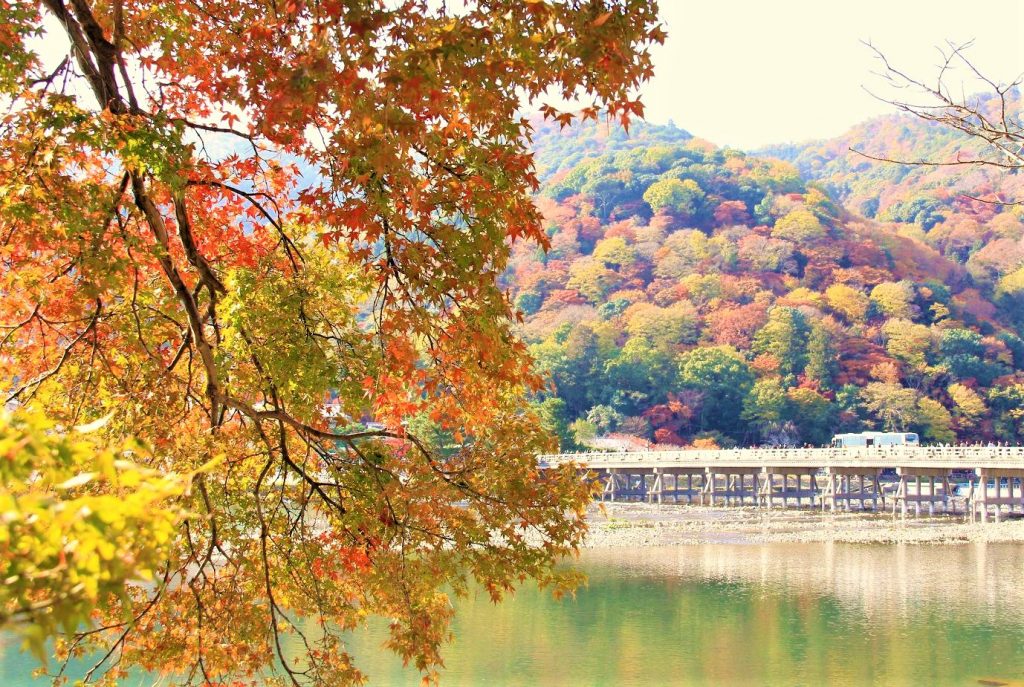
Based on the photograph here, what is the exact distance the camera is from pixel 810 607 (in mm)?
15641

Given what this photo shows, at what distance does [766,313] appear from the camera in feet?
155

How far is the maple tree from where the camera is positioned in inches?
138

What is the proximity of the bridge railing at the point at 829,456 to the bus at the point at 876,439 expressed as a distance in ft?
20.4

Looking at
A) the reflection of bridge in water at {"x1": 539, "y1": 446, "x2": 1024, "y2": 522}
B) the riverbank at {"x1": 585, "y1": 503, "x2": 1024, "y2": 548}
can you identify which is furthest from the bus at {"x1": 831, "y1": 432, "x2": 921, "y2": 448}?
the riverbank at {"x1": 585, "y1": 503, "x2": 1024, "y2": 548}

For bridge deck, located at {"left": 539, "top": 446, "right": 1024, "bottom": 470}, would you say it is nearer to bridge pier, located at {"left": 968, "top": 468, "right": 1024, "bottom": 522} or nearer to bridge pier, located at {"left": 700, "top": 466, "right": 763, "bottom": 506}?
bridge pier, located at {"left": 968, "top": 468, "right": 1024, "bottom": 522}

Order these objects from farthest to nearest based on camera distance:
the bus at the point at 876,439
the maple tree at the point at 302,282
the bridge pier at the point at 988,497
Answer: the bus at the point at 876,439 → the bridge pier at the point at 988,497 → the maple tree at the point at 302,282

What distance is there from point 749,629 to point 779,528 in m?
13.5

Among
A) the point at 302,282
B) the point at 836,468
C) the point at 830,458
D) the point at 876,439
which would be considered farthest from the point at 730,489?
the point at 302,282

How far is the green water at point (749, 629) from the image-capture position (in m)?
11.9

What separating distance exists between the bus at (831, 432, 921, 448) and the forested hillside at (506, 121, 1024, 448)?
2103 mm

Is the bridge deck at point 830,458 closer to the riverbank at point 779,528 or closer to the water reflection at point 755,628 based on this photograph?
the riverbank at point 779,528


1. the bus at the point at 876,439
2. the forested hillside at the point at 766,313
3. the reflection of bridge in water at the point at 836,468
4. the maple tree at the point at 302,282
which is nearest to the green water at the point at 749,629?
the maple tree at the point at 302,282

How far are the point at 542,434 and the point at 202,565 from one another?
1.59m

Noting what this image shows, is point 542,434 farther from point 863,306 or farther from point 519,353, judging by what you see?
point 863,306
